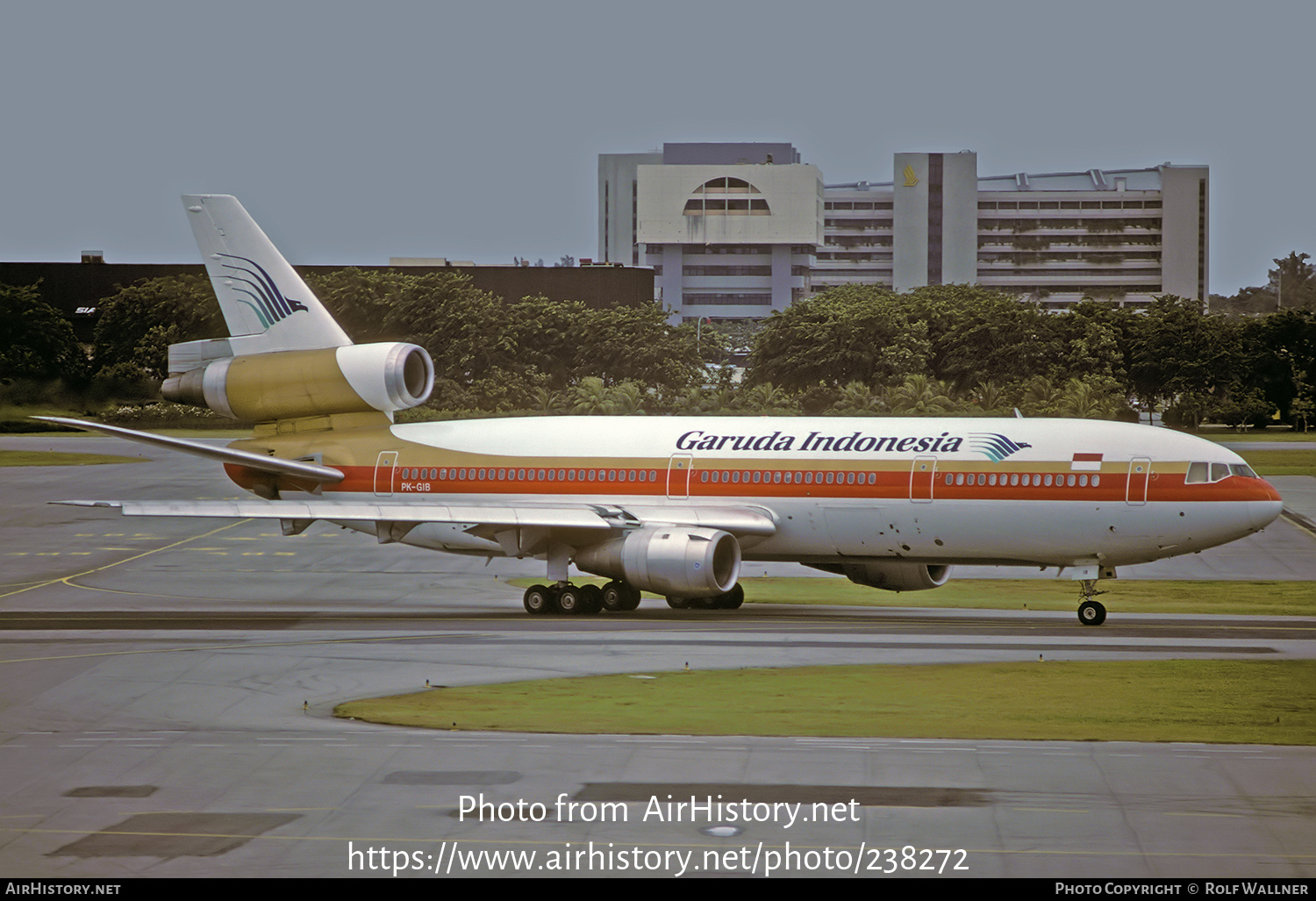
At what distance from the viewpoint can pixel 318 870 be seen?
15.8m

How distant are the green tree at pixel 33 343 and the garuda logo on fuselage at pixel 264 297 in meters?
13.3

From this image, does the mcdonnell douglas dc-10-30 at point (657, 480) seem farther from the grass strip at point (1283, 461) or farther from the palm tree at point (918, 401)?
the palm tree at point (918, 401)

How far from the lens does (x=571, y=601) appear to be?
38625 millimetres

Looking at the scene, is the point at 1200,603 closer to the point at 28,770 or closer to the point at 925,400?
the point at 28,770

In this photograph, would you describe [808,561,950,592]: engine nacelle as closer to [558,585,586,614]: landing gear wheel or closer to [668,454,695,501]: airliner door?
[668,454,695,501]: airliner door

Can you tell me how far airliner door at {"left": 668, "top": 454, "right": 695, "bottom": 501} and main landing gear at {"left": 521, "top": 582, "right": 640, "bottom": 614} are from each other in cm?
268

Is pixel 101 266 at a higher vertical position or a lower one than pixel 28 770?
higher

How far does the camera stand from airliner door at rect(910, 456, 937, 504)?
36.9m

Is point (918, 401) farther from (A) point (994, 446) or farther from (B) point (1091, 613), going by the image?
(B) point (1091, 613)

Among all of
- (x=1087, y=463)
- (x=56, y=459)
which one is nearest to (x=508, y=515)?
(x=1087, y=463)

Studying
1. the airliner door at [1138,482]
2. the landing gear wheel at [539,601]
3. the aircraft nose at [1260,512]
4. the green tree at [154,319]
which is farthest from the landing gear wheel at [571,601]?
the green tree at [154,319]

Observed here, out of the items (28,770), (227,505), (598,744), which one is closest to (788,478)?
(227,505)

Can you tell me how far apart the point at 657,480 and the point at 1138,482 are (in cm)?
1208
